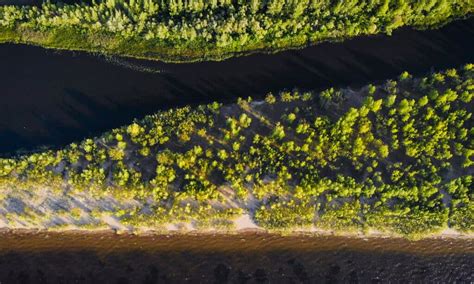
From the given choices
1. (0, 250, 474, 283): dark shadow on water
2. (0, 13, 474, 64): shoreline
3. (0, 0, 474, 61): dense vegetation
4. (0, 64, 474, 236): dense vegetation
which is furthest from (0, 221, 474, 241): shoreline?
(0, 0, 474, 61): dense vegetation

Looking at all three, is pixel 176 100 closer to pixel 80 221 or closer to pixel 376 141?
pixel 80 221

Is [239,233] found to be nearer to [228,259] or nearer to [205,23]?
[228,259]

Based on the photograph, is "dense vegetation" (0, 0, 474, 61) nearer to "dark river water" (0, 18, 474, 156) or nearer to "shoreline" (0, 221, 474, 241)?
"dark river water" (0, 18, 474, 156)

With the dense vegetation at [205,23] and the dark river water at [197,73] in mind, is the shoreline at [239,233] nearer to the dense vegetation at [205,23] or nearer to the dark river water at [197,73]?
the dark river water at [197,73]

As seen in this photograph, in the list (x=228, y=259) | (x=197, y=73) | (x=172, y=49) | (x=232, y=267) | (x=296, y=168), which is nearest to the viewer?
(x=296, y=168)

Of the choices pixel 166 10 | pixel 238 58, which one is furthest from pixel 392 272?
pixel 166 10

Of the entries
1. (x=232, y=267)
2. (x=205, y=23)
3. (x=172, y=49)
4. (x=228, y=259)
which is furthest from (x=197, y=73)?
(x=232, y=267)
